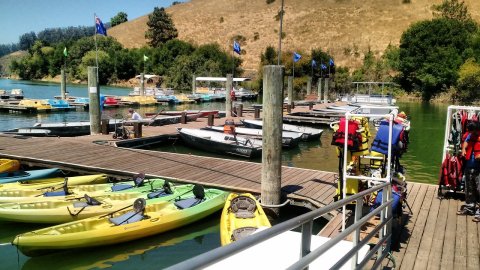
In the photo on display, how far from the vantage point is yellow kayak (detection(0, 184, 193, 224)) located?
905 cm

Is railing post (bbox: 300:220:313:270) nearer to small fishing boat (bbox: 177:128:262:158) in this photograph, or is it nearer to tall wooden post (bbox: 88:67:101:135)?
small fishing boat (bbox: 177:128:262:158)

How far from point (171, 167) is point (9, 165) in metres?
5.01

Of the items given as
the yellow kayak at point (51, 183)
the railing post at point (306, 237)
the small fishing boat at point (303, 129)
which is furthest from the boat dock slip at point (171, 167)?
the small fishing boat at point (303, 129)

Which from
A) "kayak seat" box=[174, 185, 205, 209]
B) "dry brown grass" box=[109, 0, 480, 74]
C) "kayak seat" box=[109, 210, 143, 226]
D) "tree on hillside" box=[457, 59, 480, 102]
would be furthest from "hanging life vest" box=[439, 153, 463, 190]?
"dry brown grass" box=[109, 0, 480, 74]

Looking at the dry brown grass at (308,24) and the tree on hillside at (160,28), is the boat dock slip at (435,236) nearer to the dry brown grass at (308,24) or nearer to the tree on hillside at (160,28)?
the dry brown grass at (308,24)

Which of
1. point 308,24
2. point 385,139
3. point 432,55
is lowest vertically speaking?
point 385,139

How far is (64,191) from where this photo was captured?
409 inches

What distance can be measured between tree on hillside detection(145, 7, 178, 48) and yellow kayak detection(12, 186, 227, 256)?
349 feet

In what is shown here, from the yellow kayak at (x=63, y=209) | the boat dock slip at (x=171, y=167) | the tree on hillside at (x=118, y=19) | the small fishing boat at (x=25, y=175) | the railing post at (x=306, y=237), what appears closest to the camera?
the railing post at (x=306, y=237)

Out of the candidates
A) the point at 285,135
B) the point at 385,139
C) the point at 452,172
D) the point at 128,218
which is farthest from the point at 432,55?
the point at 128,218

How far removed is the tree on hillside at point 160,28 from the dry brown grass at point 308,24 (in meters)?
3.48

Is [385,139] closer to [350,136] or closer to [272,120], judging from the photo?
[350,136]

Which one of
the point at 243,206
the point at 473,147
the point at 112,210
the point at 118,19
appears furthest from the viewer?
the point at 118,19

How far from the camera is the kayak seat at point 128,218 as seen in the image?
28.7 feet
